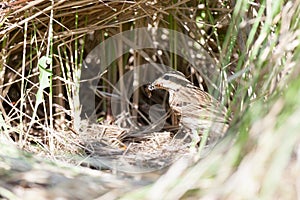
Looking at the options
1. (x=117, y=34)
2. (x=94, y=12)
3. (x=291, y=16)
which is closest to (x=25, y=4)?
(x=94, y=12)

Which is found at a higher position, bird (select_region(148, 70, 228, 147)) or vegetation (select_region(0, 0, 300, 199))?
vegetation (select_region(0, 0, 300, 199))

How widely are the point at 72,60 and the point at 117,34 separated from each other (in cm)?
20

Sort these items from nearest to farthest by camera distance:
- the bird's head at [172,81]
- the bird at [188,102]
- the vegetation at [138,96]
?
1. the vegetation at [138,96]
2. the bird at [188,102]
3. the bird's head at [172,81]

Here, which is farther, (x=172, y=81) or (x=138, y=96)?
(x=138, y=96)

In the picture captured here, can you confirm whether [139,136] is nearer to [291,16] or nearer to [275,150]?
[291,16]

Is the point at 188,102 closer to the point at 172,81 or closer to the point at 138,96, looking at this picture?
the point at 172,81

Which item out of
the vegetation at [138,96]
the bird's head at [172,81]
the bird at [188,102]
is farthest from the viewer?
the bird's head at [172,81]

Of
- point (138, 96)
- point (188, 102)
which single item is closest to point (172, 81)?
point (188, 102)

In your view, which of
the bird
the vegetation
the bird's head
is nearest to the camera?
the vegetation

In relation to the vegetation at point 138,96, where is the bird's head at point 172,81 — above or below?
below

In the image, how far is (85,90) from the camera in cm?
217

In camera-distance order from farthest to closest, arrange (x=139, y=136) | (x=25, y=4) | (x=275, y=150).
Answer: (x=139, y=136) < (x=25, y=4) < (x=275, y=150)

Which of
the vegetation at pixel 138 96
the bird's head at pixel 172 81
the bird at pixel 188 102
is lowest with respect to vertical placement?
the bird at pixel 188 102

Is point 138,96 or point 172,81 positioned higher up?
point 172,81
